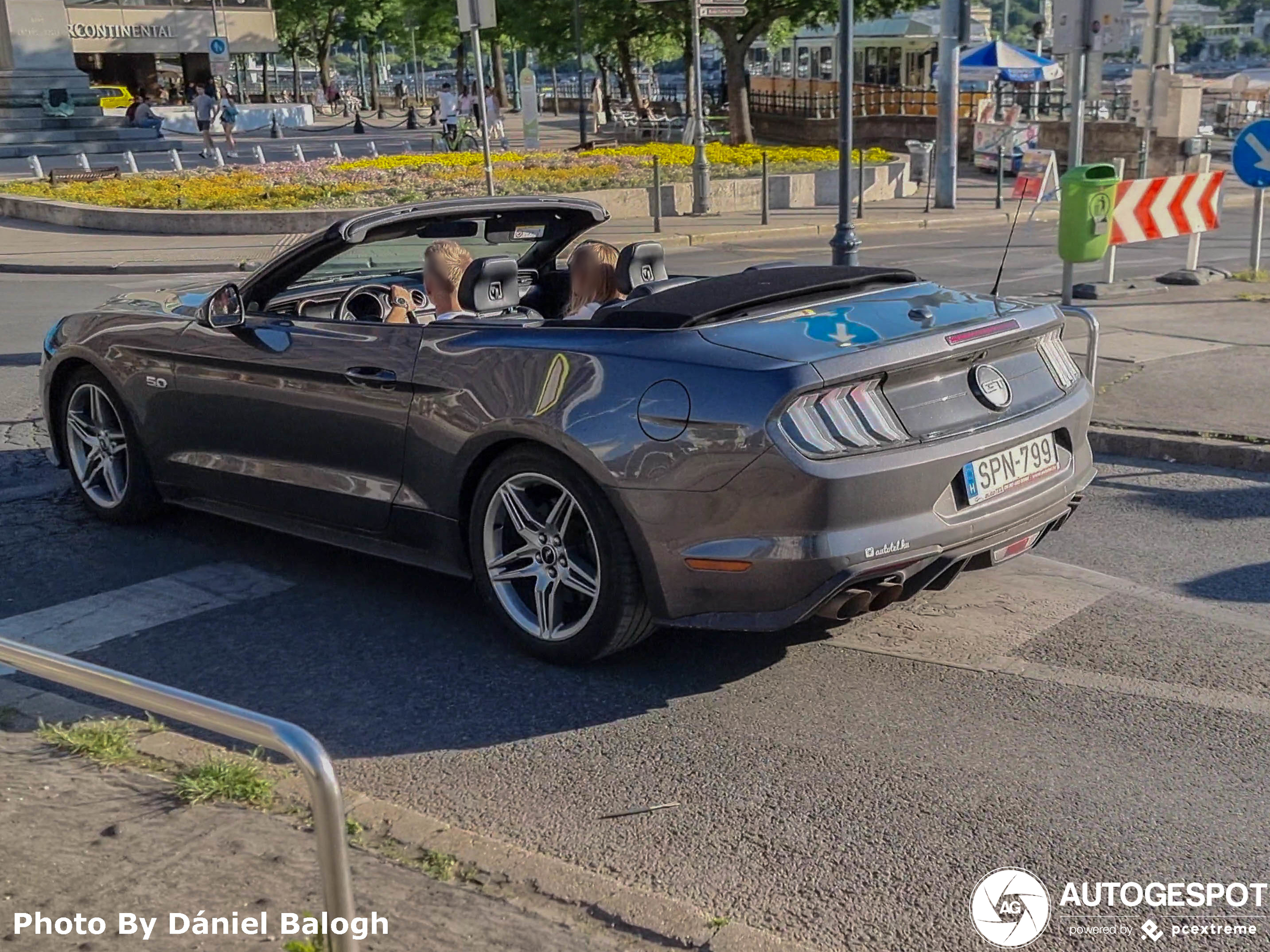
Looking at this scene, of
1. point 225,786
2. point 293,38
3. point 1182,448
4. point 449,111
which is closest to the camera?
point 225,786

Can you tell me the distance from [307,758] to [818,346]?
2.44m

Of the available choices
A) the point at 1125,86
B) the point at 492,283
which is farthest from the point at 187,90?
the point at 492,283

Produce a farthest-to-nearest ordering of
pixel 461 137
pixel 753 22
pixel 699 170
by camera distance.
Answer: pixel 753 22 → pixel 461 137 → pixel 699 170

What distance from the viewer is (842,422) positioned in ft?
14.8

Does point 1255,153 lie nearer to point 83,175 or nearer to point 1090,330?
point 1090,330

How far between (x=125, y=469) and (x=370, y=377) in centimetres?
196

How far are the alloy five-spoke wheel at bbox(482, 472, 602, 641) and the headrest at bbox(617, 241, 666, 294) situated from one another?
50.2 inches

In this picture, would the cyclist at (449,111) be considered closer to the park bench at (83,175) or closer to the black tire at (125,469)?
the park bench at (83,175)

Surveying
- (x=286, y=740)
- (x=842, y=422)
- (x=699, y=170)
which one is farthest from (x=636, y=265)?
(x=699, y=170)

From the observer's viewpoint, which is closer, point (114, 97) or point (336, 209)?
Result: point (336, 209)

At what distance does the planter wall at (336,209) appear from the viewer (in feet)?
71.4

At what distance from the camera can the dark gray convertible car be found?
176 inches

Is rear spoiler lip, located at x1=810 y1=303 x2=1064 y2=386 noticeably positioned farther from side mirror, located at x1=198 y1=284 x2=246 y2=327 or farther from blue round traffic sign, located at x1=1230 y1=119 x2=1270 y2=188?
blue round traffic sign, located at x1=1230 y1=119 x2=1270 y2=188

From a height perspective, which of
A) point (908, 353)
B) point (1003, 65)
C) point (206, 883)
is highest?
point (1003, 65)
